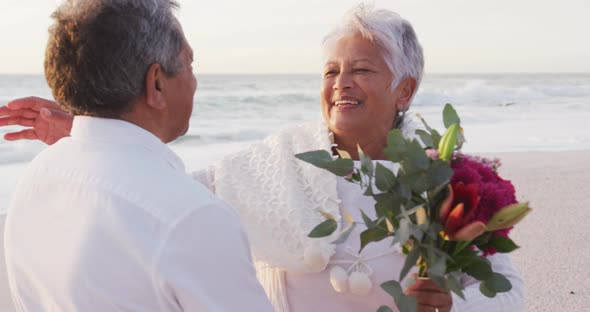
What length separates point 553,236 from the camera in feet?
23.2

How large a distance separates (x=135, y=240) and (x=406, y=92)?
1.73 metres

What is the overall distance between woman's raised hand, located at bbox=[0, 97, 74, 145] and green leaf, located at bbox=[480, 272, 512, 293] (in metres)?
1.40

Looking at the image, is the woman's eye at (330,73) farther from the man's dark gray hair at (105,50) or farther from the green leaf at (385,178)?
the man's dark gray hair at (105,50)

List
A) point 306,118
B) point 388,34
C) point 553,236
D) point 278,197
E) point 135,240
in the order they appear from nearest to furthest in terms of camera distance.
→ point 135,240 → point 278,197 → point 388,34 → point 553,236 → point 306,118

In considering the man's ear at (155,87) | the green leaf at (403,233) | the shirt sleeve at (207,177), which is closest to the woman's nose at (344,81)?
the shirt sleeve at (207,177)

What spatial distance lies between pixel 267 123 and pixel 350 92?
58.2 ft

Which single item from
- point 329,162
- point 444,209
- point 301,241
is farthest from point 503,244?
point 301,241

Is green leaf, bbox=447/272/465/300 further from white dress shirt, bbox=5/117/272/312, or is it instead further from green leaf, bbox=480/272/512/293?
white dress shirt, bbox=5/117/272/312

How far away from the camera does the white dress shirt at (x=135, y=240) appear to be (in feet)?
4.91

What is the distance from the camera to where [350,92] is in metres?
2.88

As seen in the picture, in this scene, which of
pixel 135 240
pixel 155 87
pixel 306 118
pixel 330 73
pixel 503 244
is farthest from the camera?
pixel 306 118

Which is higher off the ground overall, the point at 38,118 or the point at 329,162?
the point at 329,162

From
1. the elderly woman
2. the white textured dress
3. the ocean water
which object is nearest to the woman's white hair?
the elderly woman

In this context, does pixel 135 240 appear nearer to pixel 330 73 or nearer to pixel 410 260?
pixel 410 260
